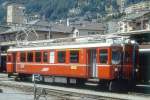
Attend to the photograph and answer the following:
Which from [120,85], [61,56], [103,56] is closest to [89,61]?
[103,56]

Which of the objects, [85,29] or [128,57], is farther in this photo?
[85,29]

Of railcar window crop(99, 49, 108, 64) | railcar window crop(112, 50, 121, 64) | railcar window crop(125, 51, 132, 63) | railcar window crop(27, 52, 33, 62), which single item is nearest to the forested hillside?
railcar window crop(27, 52, 33, 62)

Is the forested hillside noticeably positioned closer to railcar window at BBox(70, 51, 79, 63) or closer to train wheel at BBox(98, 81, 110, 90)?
railcar window at BBox(70, 51, 79, 63)

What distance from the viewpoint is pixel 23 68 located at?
110 feet

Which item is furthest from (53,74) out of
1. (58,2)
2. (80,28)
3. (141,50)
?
(58,2)

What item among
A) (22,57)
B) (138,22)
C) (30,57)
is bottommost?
(22,57)

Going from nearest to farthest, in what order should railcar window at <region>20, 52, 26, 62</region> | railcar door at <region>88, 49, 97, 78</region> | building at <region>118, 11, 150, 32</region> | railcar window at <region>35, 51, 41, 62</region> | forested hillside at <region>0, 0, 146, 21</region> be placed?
railcar door at <region>88, 49, 97, 78</region> < railcar window at <region>35, 51, 41, 62</region> < railcar window at <region>20, 52, 26, 62</region> < building at <region>118, 11, 150, 32</region> < forested hillside at <region>0, 0, 146, 21</region>

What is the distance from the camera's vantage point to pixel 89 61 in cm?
2578

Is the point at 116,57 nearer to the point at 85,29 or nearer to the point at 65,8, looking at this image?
the point at 85,29

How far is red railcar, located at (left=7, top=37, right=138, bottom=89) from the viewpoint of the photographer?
952 inches

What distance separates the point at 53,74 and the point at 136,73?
6851 mm

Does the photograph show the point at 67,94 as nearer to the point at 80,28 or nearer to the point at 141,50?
the point at 141,50

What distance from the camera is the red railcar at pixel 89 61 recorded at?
24188 mm

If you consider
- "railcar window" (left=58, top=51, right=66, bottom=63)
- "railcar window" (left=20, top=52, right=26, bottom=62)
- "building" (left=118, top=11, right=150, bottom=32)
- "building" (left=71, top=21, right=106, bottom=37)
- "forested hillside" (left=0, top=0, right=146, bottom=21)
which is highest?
"forested hillside" (left=0, top=0, right=146, bottom=21)
